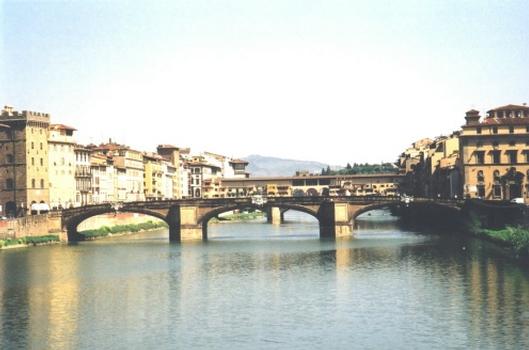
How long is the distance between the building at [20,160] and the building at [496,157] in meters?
49.6

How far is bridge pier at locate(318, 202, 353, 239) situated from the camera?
319 feet

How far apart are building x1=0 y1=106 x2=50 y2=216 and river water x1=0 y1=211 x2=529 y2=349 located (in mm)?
27853

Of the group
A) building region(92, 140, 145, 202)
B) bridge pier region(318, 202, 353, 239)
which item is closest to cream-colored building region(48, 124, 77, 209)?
building region(92, 140, 145, 202)

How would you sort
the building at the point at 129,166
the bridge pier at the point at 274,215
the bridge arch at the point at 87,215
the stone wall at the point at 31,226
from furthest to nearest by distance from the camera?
the bridge pier at the point at 274,215
the building at the point at 129,166
the bridge arch at the point at 87,215
the stone wall at the point at 31,226

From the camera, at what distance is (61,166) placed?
11688 centimetres

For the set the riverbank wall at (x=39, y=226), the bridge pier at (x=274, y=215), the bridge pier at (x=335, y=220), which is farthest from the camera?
the bridge pier at (x=274, y=215)

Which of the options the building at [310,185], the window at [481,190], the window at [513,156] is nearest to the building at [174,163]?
the building at [310,185]

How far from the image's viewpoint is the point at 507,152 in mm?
103562

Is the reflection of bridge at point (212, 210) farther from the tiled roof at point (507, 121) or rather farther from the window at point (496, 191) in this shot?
the tiled roof at point (507, 121)

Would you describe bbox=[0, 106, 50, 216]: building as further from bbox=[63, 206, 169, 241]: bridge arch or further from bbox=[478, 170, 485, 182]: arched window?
bbox=[478, 170, 485, 182]: arched window

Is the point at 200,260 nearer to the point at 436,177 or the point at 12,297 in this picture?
the point at 12,297

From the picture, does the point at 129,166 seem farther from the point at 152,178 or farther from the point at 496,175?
the point at 496,175

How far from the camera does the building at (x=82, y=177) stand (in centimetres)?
12281

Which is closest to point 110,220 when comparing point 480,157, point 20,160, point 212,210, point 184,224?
point 20,160
